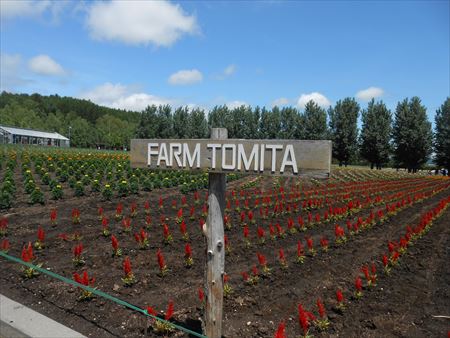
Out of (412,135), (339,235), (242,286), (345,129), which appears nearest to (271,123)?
(345,129)

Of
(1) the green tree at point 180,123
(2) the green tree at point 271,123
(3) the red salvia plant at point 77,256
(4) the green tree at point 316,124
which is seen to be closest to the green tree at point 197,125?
(1) the green tree at point 180,123

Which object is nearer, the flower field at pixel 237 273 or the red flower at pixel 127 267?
the flower field at pixel 237 273

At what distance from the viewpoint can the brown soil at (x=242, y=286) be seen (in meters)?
4.09

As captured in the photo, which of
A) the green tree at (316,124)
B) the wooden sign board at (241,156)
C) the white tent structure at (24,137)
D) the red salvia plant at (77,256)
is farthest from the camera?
the white tent structure at (24,137)

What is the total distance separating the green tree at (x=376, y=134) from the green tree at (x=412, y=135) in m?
2.30

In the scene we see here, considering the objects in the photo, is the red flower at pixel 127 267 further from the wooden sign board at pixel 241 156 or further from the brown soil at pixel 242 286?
the wooden sign board at pixel 241 156

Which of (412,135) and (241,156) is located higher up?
(412,135)

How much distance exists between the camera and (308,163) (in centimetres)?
268

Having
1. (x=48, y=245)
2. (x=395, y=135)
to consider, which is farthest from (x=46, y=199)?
(x=395, y=135)

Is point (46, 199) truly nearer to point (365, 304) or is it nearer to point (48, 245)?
point (48, 245)

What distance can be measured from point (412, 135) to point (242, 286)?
49.7 meters

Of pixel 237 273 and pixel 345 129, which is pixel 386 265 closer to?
pixel 237 273

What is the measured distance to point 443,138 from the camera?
52094mm

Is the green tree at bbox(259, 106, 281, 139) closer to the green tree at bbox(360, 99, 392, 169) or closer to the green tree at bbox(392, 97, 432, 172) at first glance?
the green tree at bbox(360, 99, 392, 169)
